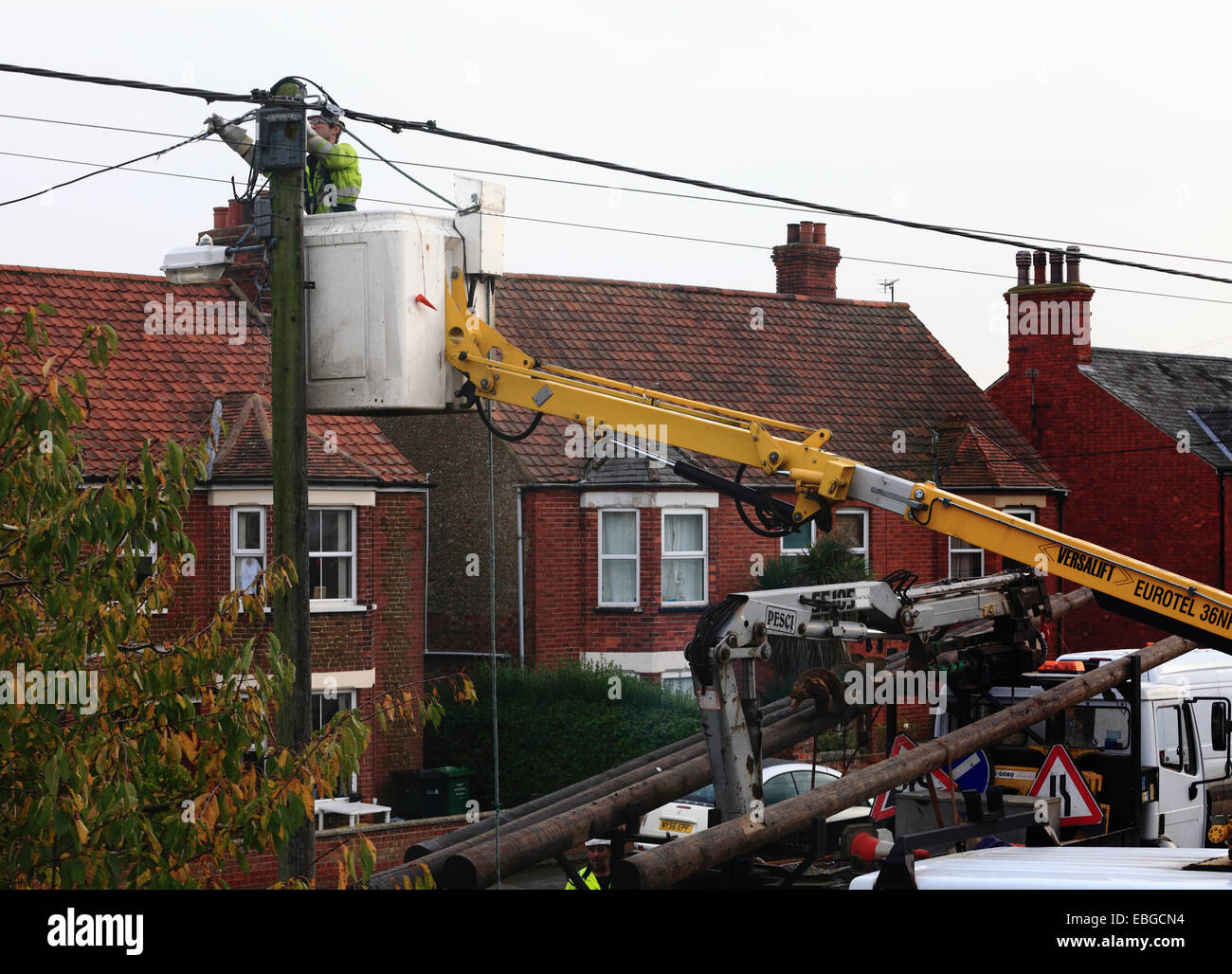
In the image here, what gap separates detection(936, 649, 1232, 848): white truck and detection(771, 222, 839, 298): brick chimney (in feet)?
66.5

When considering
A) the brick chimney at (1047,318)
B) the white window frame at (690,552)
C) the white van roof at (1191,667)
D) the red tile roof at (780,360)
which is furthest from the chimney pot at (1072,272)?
the white van roof at (1191,667)

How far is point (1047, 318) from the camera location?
33.2 m

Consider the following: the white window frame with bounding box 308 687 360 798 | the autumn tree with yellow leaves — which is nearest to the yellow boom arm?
the autumn tree with yellow leaves

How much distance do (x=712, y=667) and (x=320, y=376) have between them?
376cm

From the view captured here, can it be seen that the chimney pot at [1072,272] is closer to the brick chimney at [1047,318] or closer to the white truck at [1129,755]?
the brick chimney at [1047,318]

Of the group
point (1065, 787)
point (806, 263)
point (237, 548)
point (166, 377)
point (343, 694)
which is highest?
point (806, 263)

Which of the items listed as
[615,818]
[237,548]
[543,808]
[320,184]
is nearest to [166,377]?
[237,548]

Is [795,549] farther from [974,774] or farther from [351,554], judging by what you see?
[974,774]

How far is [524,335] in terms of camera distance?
2775 cm

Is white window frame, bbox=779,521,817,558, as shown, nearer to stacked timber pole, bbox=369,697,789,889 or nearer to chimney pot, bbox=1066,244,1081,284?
chimney pot, bbox=1066,244,1081,284

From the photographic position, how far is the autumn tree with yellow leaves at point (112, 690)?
6355 mm

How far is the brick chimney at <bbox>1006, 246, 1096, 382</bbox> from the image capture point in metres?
32.7

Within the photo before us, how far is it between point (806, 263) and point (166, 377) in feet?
54.7

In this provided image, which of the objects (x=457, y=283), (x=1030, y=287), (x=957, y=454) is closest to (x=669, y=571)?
(x=957, y=454)
